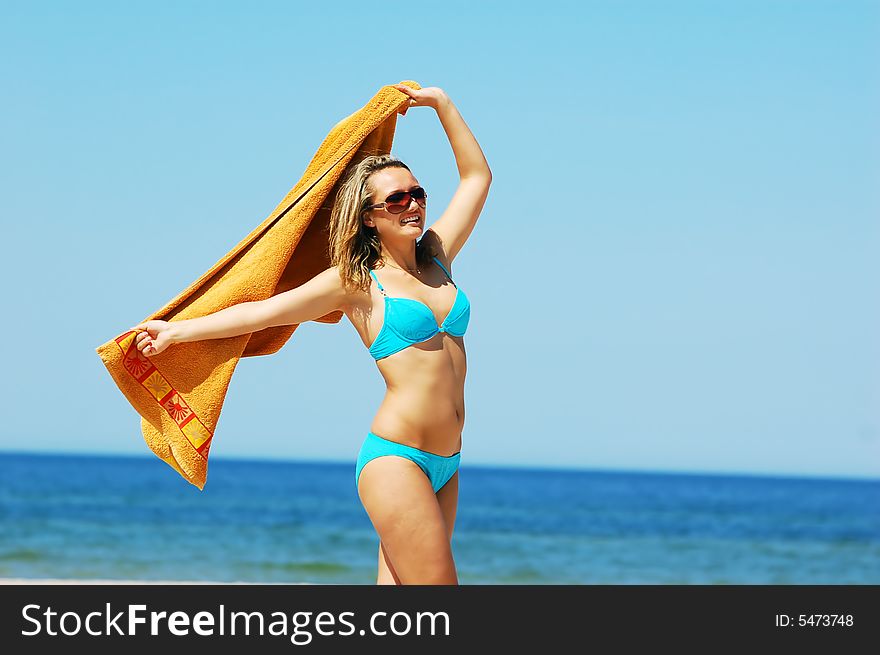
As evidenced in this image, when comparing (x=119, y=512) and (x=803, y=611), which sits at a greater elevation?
(x=119, y=512)

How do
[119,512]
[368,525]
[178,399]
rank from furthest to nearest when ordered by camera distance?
[119,512]
[368,525]
[178,399]

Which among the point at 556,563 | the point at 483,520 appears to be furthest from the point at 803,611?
the point at 483,520

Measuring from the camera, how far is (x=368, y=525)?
25016mm

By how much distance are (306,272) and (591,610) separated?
1964 millimetres

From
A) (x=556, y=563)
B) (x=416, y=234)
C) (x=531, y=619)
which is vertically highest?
(x=556, y=563)

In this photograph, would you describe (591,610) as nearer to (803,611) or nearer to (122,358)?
(803,611)

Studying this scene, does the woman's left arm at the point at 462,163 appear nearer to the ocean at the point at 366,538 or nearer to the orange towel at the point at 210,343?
the orange towel at the point at 210,343

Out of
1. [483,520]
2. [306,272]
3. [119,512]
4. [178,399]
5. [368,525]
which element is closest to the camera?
[178,399]

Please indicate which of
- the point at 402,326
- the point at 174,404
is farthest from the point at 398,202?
the point at 174,404

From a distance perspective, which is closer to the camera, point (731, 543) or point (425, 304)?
point (425, 304)

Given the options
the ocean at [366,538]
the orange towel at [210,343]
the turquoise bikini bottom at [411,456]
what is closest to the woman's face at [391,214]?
the orange towel at [210,343]

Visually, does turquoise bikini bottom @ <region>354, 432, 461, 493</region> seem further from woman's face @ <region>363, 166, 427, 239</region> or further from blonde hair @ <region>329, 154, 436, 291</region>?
woman's face @ <region>363, 166, 427, 239</region>

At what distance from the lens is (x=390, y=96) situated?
472 centimetres

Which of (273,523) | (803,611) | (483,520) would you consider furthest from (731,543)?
(803,611)
